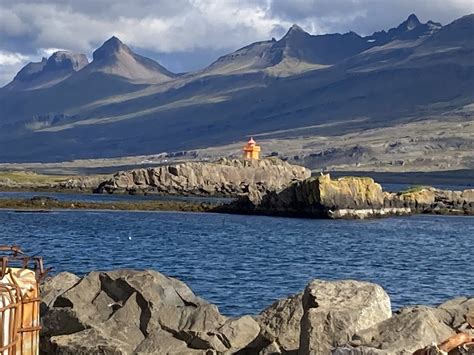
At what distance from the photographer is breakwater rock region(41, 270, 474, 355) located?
557 inches

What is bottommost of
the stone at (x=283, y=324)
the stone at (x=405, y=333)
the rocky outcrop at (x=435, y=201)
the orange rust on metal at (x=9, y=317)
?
the rocky outcrop at (x=435, y=201)

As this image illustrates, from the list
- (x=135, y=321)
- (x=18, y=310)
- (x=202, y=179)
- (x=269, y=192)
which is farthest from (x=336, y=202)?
(x=18, y=310)

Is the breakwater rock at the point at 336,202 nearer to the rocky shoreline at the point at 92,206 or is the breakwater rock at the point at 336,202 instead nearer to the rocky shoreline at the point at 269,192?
the rocky shoreline at the point at 269,192

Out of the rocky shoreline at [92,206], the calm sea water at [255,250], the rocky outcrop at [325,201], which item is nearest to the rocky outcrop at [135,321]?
the calm sea water at [255,250]

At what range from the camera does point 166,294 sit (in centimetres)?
1870

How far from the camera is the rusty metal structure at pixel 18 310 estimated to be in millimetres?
11383

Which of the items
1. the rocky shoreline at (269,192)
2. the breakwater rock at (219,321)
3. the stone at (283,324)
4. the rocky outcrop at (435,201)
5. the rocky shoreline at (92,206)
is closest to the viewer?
the breakwater rock at (219,321)

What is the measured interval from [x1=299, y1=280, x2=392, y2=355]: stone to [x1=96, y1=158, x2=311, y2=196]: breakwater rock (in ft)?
332

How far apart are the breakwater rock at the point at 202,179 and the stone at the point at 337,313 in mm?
101316

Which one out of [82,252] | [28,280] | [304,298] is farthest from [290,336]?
[82,252]

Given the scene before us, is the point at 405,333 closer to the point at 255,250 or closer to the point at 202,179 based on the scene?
the point at 255,250

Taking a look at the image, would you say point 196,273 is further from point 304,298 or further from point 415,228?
point 415,228

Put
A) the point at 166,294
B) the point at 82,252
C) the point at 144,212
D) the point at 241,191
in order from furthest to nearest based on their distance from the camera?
1. the point at 241,191
2. the point at 144,212
3. the point at 82,252
4. the point at 166,294

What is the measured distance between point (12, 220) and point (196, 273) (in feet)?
111
